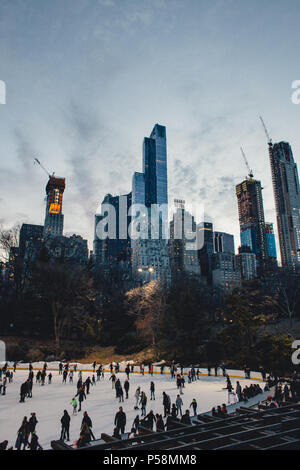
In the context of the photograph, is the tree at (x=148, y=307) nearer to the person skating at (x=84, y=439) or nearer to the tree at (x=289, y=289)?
the tree at (x=289, y=289)

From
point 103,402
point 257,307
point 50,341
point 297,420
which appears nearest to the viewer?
point 297,420

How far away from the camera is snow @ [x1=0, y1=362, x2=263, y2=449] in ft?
52.7

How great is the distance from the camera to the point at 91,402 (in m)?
21.9

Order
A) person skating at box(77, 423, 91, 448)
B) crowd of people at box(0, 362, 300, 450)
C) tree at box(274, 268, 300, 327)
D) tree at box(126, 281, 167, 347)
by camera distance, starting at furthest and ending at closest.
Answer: tree at box(274, 268, 300, 327)
tree at box(126, 281, 167, 347)
crowd of people at box(0, 362, 300, 450)
person skating at box(77, 423, 91, 448)

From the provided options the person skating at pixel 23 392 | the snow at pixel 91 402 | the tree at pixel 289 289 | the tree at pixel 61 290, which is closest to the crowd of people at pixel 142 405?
the person skating at pixel 23 392

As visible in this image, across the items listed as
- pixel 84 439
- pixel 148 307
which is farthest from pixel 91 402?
pixel 148 307

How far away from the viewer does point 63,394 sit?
80.9 feet

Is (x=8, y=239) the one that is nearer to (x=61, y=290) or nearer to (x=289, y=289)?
(x=61, y=290)

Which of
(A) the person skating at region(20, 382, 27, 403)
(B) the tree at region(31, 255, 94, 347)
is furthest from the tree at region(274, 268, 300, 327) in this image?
(A) the person skating at region(20, 382, 27, 403)

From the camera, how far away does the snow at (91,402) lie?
16.1 meters

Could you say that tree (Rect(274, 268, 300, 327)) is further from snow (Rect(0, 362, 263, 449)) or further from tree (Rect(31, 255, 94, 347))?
tree (Rect(31, 255, 94, 347))
